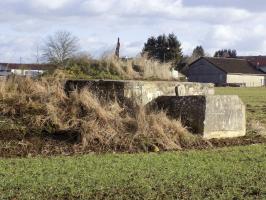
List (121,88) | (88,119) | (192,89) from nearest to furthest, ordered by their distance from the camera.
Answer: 1. (88,119)
2. (121,88)
3. (192,89)

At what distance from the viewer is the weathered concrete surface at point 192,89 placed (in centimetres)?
1519

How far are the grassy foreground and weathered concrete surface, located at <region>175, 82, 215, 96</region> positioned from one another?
456cm

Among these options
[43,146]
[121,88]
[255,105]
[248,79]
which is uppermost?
[248,79]

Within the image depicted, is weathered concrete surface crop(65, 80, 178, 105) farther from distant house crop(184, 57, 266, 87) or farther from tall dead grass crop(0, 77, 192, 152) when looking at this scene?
distant house crop(184, 57, 266, 87)

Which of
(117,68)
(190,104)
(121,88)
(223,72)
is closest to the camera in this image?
(190,104)

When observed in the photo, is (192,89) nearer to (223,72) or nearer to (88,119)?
(88,119)

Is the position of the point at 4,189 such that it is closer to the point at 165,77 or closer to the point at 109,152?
the point at 109,152

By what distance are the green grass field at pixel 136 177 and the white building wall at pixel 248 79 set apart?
315ft

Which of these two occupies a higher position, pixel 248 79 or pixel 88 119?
pixel 248 79

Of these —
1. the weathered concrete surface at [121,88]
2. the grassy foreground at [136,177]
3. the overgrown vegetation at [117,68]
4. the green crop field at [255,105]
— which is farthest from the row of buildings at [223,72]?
the grassy foreground at [136,177]

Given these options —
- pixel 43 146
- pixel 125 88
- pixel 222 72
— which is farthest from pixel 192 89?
pixel 222 72

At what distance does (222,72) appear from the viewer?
106 meters

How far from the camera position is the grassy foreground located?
7.40m

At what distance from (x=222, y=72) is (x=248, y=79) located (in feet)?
28.0
